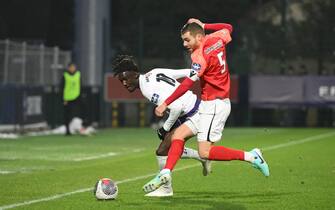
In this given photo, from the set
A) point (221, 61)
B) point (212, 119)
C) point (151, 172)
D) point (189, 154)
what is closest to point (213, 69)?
point (221, 61)

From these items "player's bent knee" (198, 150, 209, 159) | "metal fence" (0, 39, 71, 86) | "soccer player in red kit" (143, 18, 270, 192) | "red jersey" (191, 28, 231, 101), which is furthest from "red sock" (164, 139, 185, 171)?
"metal fence" (0, 39, 71, 86)

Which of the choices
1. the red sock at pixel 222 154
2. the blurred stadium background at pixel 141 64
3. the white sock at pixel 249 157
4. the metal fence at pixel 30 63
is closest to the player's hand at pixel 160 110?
the red sock at pixel 222 154

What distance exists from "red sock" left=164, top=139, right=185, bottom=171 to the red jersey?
616 millimetres

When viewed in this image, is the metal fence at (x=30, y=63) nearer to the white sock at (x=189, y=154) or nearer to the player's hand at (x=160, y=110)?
the white sock at (x=189, y=154)

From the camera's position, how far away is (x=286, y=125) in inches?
1458

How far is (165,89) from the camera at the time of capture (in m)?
12.9

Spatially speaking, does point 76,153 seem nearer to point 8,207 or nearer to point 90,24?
point 8,207

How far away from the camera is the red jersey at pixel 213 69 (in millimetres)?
12602

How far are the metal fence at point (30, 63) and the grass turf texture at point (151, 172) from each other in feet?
14.0

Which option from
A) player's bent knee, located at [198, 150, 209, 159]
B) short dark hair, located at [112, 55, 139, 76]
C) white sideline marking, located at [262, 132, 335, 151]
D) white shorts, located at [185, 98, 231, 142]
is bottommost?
white sideline marking, located at [262, 132, 335, 151]

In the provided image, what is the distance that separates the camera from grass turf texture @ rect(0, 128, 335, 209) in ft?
40.9

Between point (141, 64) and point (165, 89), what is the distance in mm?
26165

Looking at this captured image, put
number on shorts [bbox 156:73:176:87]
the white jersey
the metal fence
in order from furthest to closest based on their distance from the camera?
the metal fence, number on shorts [bbox 156:73:176:87], the white jersey

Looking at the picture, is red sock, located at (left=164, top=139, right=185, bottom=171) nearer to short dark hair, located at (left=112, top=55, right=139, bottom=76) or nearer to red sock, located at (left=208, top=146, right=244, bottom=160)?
red sock, located at (left=208, top=146, right=244, bottom=160)
